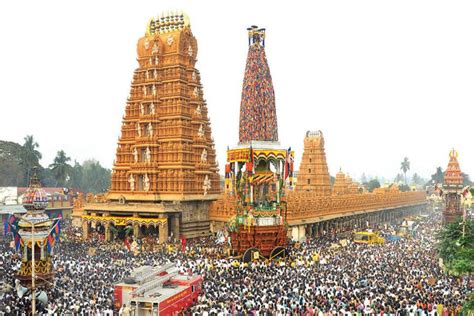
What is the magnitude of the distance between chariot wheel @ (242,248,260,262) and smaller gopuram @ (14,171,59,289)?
48.0 feet

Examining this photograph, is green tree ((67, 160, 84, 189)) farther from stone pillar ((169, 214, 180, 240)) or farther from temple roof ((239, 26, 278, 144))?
temple roof ((239, 26, 278, 144))

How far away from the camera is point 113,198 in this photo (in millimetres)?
53031

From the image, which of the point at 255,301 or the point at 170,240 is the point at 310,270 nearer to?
the point at 255,301

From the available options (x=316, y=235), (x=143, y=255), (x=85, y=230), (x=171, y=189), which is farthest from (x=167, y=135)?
(x=316, y=235)

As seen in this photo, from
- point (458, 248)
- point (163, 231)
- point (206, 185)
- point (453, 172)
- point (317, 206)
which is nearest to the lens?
point (458, 248)

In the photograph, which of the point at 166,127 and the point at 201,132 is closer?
the point at 166,127

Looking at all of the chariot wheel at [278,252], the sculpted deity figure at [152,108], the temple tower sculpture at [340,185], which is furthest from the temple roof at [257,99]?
the temple tower sculpture at [340,185]

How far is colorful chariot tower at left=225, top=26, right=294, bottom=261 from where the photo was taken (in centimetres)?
3878

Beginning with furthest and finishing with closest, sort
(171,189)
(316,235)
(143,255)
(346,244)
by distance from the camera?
1. (316,235)
2. (171,189)
3. (346,244)
4. (143,255)

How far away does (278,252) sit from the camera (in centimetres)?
3853

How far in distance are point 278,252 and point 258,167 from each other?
7555 millimetres

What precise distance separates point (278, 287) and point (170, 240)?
71.3ft

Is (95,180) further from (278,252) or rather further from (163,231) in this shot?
(278,252)

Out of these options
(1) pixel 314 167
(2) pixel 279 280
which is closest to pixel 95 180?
(1) pixel 314 167
